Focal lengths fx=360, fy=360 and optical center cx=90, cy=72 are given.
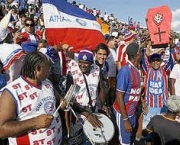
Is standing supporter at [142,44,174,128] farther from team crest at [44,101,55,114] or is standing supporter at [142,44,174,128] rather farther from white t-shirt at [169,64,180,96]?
team crest at [44,101,55,114]

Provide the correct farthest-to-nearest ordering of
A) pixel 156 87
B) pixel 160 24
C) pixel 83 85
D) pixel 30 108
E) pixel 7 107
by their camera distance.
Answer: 1. pixel 160 24
2. pixel 156 87
3. pixel 83 85
4. pixel 30 108
5. pixel 7 107

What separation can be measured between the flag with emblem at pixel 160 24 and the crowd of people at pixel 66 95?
231 mm

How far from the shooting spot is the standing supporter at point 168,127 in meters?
4.01

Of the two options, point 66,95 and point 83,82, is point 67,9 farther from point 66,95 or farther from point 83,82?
point 66,95

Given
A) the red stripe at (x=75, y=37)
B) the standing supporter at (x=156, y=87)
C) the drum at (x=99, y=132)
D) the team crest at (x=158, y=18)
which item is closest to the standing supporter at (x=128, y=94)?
the drum at (x=99, y=132)

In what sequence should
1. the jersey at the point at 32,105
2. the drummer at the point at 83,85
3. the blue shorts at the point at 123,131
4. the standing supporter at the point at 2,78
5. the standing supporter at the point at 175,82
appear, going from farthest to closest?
the standing supporter at the point at 175,82, the blue shorts at the point at 123,131, the drummer at the point at 83,85, the standing supporter at the point at 2,78, the jersey at the point at 32,105

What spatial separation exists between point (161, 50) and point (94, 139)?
3598 millimetres

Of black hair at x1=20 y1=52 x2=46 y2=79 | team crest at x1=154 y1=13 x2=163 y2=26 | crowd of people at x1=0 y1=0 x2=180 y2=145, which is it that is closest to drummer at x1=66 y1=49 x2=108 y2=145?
crowd of people at x1=0 y1=0 x2=180 y2=145

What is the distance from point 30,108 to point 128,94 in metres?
2.11

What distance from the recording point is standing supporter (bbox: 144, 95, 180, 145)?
401 centimetres

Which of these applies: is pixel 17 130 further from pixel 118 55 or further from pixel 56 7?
pixel 118 55

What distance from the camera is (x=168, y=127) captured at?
4.02 m

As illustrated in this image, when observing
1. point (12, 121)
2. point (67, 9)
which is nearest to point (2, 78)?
point (12, 121)

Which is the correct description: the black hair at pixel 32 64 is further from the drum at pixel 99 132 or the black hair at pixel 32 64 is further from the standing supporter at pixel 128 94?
the standing supporter at pixel 128 94
